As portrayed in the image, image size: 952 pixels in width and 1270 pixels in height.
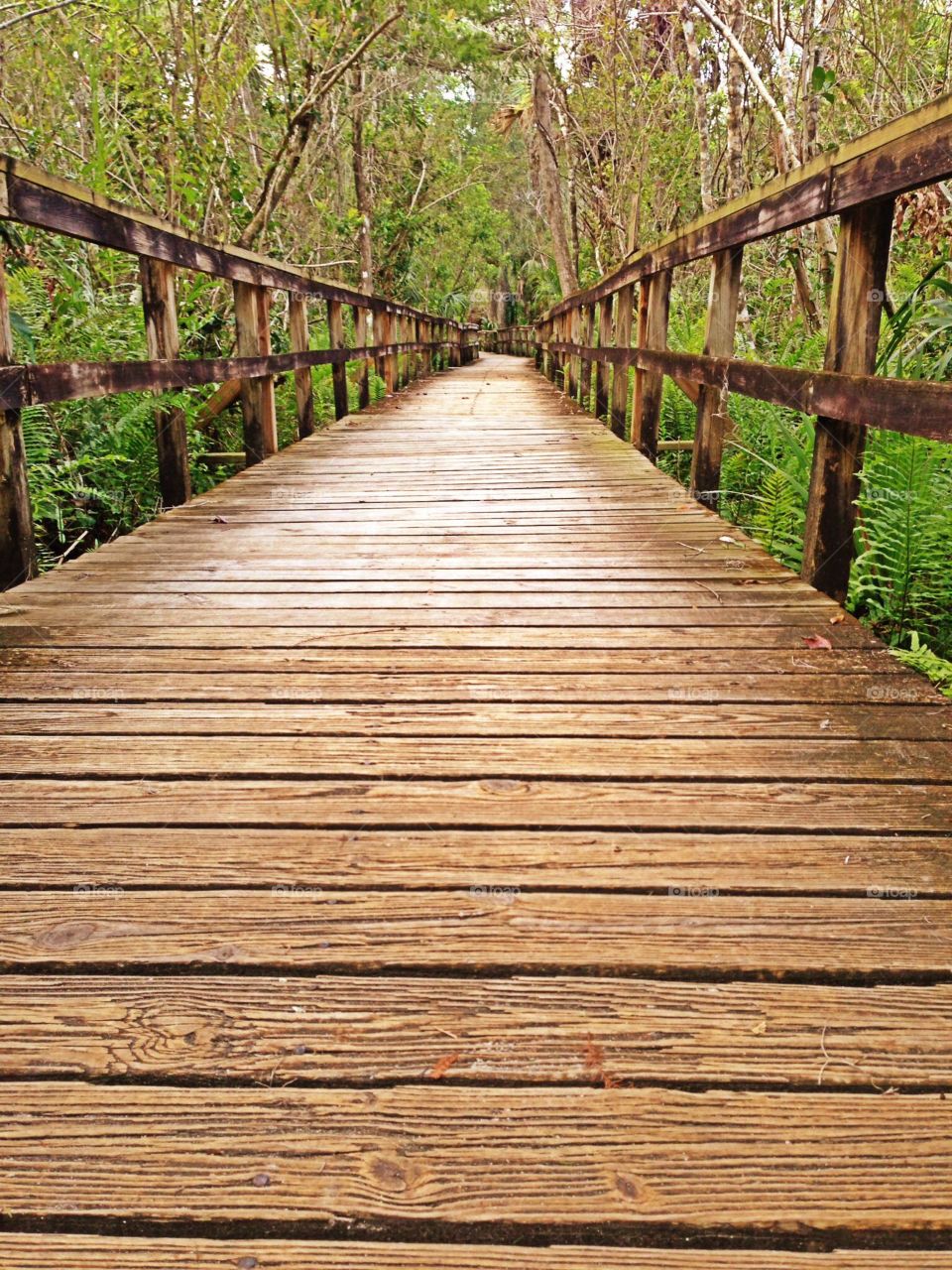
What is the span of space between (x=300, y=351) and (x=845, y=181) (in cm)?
449

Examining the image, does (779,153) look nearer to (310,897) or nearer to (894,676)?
(894,676)

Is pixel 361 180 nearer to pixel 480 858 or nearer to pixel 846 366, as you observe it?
pixel 846 366

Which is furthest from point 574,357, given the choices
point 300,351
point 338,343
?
point 300,351

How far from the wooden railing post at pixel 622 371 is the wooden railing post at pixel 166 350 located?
2.88 m

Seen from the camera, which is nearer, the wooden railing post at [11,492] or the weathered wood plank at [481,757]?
the weathered wood plank at [481,757]

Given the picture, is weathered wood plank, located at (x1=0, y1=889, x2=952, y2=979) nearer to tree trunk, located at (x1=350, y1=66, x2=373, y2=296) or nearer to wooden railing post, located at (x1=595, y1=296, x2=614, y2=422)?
A: wooden railing post, located at (x1=595, y1=296, x2=614, y2=422)

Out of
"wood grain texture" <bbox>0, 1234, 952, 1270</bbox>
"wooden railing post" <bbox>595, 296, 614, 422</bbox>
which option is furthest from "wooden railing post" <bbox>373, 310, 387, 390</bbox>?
"wood grain texture" <bbox>0, 1234, 952, 1270</bbox>

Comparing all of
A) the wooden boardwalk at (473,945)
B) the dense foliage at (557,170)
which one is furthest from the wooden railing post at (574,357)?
the wooden boardwalk at (473,945)

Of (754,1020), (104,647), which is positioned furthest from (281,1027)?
(104,647)

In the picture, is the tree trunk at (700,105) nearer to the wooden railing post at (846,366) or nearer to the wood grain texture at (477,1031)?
the wooden railing post at (846,366)

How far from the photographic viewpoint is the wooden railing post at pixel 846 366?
2.56 metres

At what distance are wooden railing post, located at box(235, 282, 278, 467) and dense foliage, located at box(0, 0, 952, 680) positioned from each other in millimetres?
307

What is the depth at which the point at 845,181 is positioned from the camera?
2.51 m

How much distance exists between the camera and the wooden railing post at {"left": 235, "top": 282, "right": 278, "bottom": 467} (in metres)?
5.39
